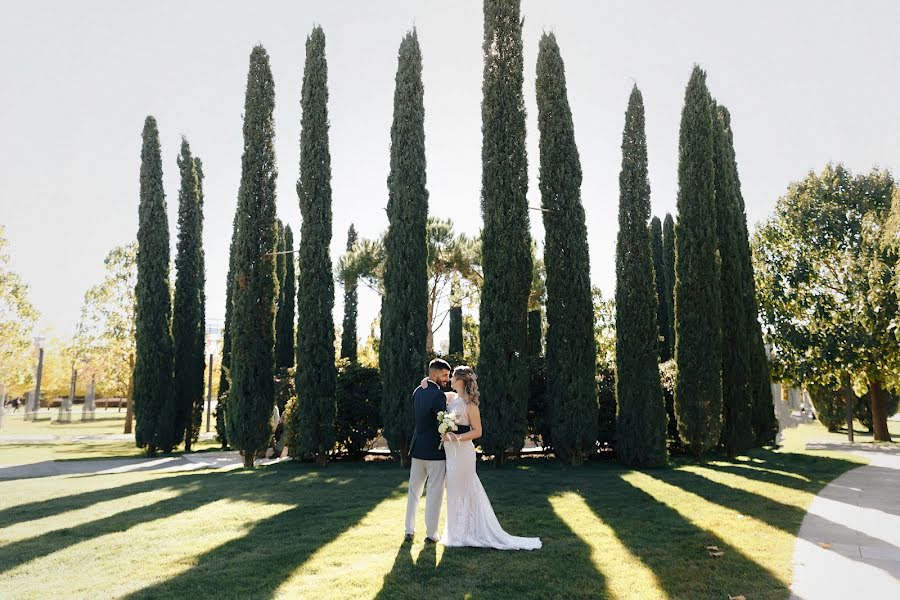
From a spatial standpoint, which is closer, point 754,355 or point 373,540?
point 373,540

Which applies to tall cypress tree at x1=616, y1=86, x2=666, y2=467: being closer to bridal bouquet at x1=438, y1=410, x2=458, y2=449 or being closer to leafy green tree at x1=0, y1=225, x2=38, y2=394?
bridal bouquet at x1=438, y1=410, x2=458, y2=449

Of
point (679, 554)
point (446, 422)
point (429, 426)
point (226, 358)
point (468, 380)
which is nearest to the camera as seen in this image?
point (679, 554)

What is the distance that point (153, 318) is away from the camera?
17344mm

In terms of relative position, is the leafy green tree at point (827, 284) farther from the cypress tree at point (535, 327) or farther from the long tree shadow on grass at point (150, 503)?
the long tree shadow on grass at point (150, 503)

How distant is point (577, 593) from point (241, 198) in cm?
1296

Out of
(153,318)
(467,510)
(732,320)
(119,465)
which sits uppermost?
(153,318)

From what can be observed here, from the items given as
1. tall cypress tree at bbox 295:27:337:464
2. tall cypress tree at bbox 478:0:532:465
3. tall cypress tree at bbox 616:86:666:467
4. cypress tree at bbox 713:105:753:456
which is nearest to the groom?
tall cypress tree at bbox 478:0:532:465

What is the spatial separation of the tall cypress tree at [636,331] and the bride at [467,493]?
7916 millimetres

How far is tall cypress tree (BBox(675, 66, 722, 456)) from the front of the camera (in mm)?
13523

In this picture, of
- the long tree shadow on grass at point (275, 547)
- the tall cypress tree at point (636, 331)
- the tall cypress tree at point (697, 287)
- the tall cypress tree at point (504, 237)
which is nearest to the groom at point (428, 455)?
the long tree shadow on grass at point (275, 547)

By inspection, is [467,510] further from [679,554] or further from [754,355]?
[754,355]

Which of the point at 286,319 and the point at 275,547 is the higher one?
the point at 286,319

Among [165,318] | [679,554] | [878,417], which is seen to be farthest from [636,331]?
[878,417]

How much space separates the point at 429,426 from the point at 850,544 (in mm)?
4441
